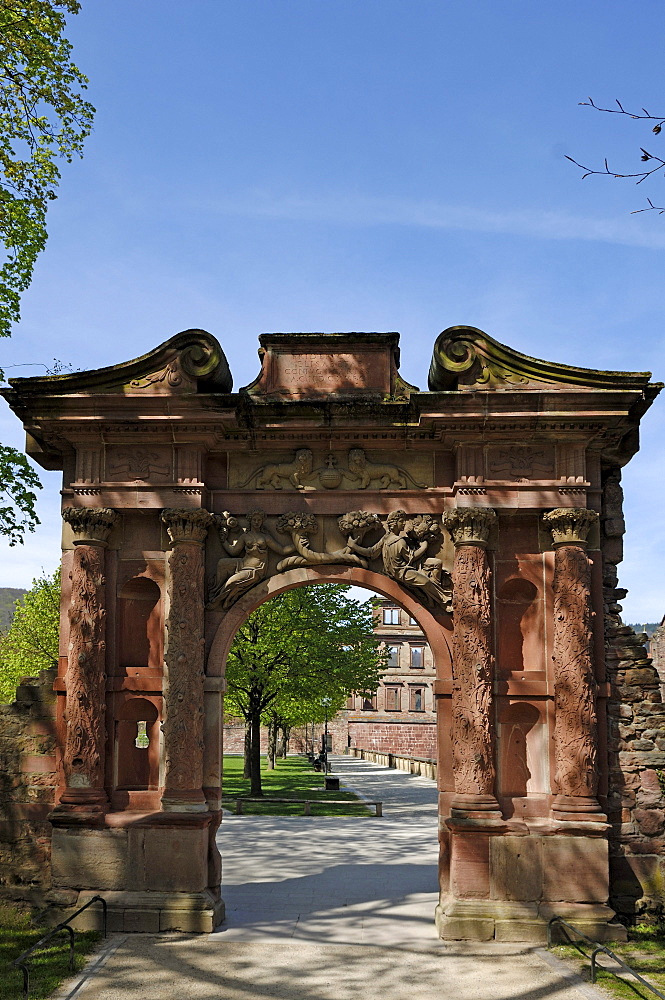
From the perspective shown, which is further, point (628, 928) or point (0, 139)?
point (0, 139)

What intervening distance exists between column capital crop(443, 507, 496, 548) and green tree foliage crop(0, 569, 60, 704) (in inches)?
946

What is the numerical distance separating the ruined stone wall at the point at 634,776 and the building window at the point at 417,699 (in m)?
54.3

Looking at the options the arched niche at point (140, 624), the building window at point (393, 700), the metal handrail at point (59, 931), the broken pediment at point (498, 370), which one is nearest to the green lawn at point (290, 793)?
the arched niche at point (140, 624)

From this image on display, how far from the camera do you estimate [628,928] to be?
1076 centimetres

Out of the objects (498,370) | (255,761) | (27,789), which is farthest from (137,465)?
(255,761)

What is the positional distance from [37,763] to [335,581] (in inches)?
156

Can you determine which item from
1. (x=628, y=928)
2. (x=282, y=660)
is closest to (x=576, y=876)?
(x=628, y=928)

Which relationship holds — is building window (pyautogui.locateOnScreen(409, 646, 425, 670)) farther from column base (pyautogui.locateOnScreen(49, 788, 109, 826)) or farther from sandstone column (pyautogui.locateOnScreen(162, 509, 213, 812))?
column base (pyautogui.locateOnScreen(49, 788, 109, 826))

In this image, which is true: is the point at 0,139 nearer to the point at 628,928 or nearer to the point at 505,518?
the point at 505,518

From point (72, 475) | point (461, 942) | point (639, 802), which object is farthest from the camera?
point (72, 475)

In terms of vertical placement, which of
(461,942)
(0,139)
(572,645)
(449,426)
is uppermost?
(0,139)

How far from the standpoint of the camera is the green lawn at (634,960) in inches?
339

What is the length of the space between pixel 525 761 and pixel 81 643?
505cm

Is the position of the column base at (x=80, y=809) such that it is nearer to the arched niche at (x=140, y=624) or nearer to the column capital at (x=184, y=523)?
the arched niche at (x=140, y=624)
